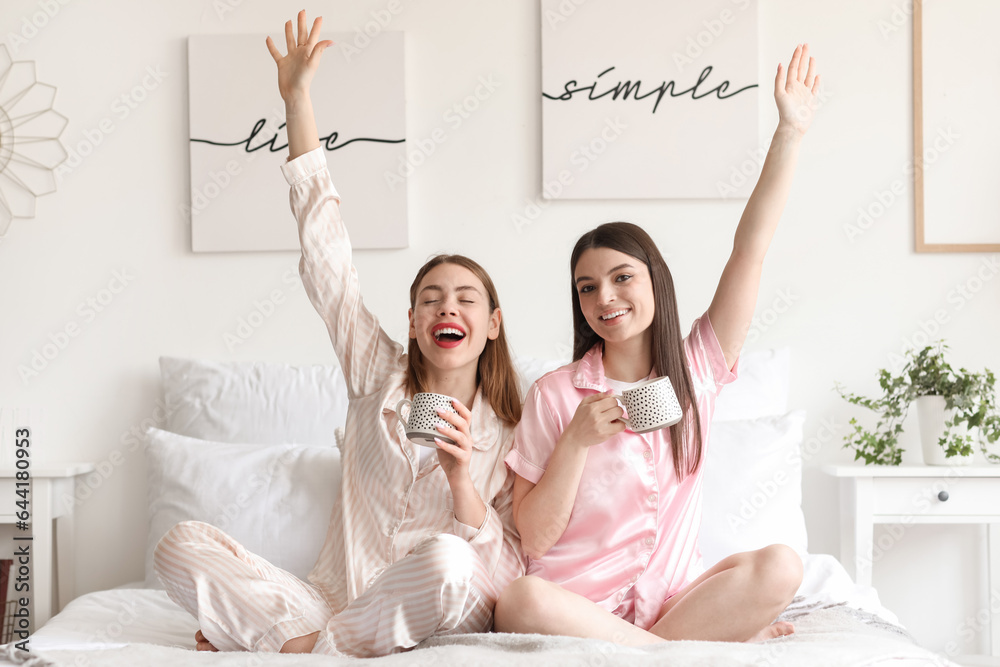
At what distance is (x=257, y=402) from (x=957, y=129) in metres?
1.98

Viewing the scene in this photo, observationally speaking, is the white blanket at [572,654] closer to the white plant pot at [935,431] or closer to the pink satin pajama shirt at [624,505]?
the pink satin pajama shirt at [624,505]

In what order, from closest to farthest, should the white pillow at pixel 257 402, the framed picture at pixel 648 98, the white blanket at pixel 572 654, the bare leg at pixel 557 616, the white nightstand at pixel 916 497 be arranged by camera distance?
the white blanket at pixel 572 654 → the bare leg at pixel 557 616 → the white nightstand at pixel 916 497 → the white pillow at pixel 257 402 → the framed picture at pixel 648 98

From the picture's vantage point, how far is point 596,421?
51.0 inches

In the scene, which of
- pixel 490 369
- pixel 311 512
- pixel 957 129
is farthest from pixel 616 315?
pixel 957 129

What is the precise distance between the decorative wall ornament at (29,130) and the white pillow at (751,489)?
1.92m

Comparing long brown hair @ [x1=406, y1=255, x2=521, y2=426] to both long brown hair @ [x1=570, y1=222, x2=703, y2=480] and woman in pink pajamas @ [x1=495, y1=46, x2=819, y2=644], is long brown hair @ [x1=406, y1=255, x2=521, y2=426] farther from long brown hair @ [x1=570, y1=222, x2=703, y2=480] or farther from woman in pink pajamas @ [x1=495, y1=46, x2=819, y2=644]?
long brown hair @ [x1=570, y1=222, x2=703, y2=480]

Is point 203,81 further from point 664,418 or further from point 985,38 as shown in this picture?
point 985,38

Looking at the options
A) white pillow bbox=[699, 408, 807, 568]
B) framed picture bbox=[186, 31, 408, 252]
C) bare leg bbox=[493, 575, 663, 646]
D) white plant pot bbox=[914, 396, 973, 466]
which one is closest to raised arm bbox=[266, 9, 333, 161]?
framed picture bbox=[186, 31, 408, 252]

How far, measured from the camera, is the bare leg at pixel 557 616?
1188 millimetres

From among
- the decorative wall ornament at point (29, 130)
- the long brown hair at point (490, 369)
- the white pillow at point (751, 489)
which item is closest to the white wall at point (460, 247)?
the decorative wall ornament at point (29, 130)

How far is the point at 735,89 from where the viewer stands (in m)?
2.22

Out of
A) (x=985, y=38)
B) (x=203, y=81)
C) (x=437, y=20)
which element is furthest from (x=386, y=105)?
(x=985, y=38)

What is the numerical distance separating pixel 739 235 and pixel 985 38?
1.34 m

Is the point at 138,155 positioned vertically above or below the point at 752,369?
above
